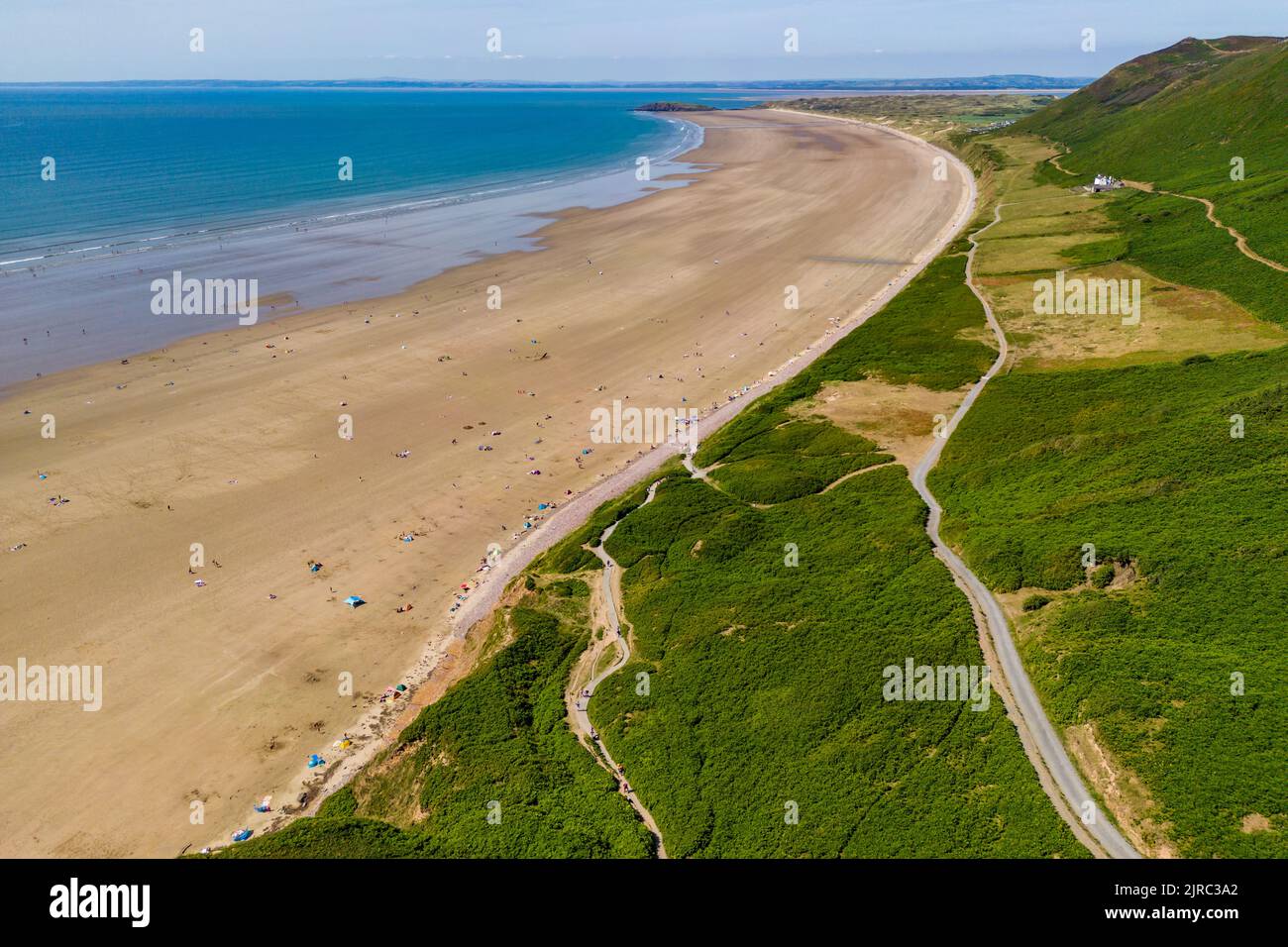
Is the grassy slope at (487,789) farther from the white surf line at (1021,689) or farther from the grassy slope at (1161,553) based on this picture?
the grassy slope at (1161,553)

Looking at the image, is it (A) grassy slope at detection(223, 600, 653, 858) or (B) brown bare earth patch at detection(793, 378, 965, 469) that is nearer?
(A) grassy slope at detection(223, 600, 653, 858)

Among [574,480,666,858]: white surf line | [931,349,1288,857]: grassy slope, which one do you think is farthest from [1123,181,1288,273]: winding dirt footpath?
[574,480,666,858]: white surf line

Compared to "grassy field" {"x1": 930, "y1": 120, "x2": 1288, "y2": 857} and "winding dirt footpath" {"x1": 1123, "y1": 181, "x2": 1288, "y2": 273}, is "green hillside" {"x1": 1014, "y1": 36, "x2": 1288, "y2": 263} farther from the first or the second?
"grassy field" {"x1": 930, "y1": 120, "x2": 1288, "y2": 857}

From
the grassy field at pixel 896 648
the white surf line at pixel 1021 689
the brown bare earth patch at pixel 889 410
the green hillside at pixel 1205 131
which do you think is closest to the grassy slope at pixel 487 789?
the grassy field at pixel 896 648

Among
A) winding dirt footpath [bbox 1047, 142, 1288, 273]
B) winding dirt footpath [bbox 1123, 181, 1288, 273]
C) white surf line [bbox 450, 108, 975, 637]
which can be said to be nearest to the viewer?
white surf line [bbox 450, 108, 975, 637]
